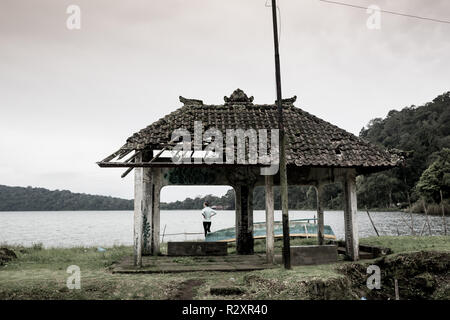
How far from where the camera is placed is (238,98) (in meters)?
13.9

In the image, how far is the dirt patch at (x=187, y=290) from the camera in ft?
22.8

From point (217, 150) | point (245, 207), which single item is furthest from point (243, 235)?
point (217, 150)

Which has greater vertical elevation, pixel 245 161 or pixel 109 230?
pixel 245 161

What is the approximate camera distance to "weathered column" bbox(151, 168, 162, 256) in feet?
39.4

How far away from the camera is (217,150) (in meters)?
10.2

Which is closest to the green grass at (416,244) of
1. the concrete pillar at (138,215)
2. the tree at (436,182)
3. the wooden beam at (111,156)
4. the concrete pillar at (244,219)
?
the concrete pillar at (244,219)

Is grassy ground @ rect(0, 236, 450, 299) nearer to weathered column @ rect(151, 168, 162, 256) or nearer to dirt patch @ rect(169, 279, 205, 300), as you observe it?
dirt patch @ rect(169, 279, 205, 300)

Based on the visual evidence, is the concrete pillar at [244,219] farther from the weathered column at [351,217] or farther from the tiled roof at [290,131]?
the weathered column at [351,217]

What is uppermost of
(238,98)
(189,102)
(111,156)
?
(238,98)

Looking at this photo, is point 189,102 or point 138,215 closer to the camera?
point 138,215

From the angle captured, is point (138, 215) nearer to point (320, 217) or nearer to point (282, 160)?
point (282, 160)

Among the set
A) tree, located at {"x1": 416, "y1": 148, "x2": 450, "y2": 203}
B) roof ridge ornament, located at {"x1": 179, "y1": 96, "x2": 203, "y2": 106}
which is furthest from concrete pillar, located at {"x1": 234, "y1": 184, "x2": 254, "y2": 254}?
tree, located at {"x1": 416, "y1": 148, "x2": 450, "y2": 203}

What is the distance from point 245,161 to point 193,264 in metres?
3.57

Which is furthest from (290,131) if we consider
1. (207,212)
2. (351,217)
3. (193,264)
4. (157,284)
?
(157,284)
